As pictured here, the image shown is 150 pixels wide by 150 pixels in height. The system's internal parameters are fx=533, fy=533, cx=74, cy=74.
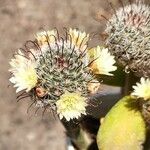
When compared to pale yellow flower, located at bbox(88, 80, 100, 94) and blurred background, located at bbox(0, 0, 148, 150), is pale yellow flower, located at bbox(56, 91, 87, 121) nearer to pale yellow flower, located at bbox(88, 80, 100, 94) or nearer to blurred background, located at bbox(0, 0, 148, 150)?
pale yellow flower, located at bbox(88, 80, 100, 94)

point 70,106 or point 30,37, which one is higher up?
point 30,37

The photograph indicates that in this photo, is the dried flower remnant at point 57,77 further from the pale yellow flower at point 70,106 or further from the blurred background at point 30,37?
the blurred background at point 30,37

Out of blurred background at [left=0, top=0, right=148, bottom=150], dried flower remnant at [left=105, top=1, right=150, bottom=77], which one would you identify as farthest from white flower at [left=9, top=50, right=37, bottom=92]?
blurred background at [left=0, top=0, right=148, bottom=150]

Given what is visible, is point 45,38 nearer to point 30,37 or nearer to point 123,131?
point 123,131


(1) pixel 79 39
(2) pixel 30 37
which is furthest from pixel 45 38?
(2) pixel 30 37

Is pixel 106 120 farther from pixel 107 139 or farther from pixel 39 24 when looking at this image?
pixel 39 24

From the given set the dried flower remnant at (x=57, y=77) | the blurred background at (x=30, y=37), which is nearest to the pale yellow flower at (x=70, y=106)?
the dried flower remnant at (x=57, y=77)
